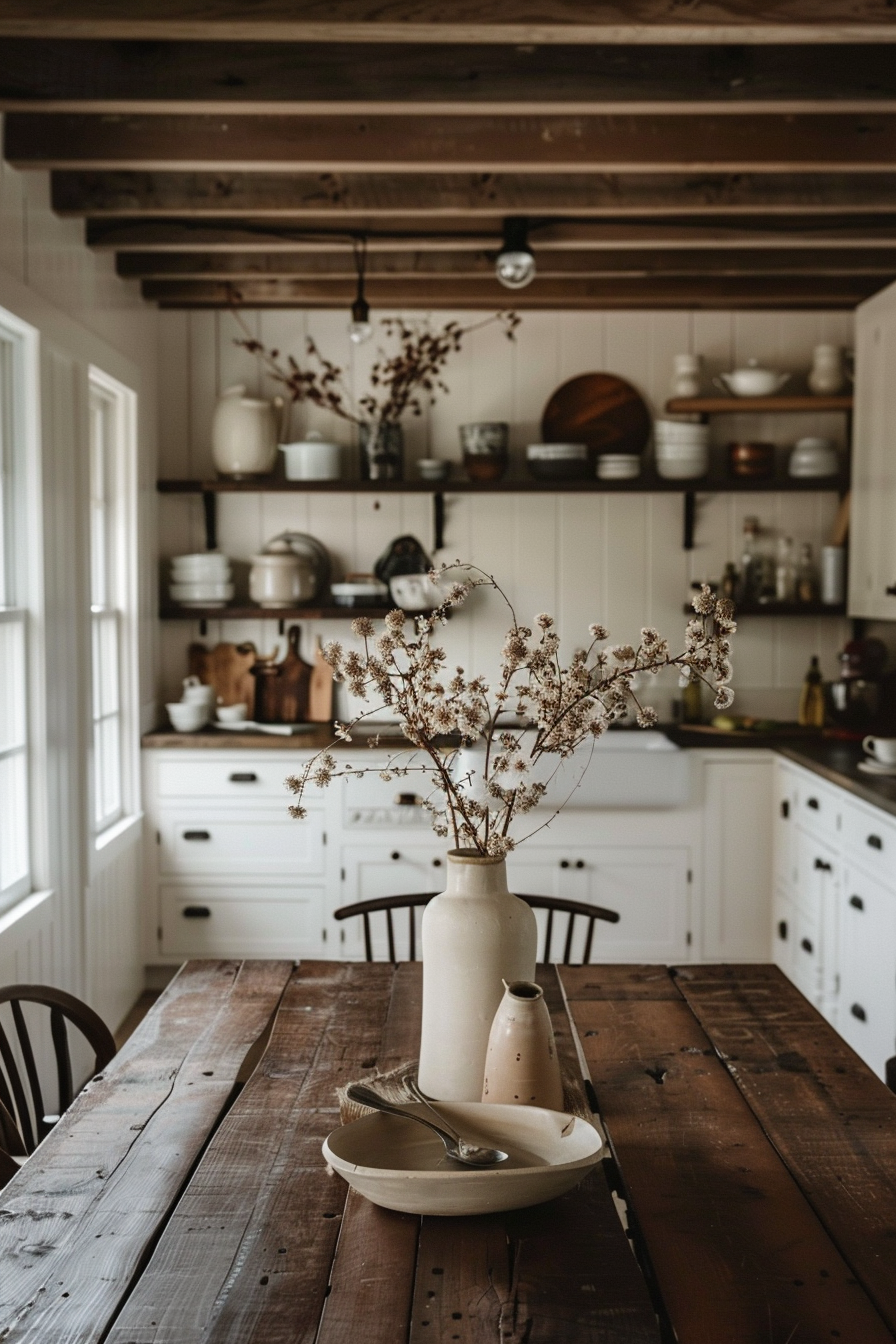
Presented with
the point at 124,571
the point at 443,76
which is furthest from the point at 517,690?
the point at 124,571

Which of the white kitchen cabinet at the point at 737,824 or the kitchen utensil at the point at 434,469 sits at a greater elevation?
the kitchen utensil at the point at 434,469

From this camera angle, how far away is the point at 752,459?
4.81 m

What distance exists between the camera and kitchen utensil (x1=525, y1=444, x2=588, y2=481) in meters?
4.72

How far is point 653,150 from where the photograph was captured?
307cm

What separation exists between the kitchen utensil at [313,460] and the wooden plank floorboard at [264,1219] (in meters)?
3.09

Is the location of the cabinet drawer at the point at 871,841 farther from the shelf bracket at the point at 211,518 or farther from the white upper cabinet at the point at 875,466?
the shelf bracket at the point at 211,518

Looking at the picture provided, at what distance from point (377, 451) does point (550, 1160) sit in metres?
3.67

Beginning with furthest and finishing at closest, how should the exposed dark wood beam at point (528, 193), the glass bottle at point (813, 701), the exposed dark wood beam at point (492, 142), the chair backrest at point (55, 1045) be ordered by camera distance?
the glass bottle at point (813, 701)
the exposed dark wood beam at point (528, 193)
the exposed dark wood beam at point (492, 142)
the chair backrest at point (55, 1045)

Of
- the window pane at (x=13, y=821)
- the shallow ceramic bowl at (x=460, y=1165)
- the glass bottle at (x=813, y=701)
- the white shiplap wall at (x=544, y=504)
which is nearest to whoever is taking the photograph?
the shallow ceramic bowl at (x=460, y=1165)

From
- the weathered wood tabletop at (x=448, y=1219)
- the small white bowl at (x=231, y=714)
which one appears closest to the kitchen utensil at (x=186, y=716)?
the small white bowl at (x=231, y=714)

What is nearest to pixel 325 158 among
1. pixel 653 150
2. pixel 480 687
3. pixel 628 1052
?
pixel 653 150

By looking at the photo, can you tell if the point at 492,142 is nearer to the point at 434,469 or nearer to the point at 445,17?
the point at 445,17

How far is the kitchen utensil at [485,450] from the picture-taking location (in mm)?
4723

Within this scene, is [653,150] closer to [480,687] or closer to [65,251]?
[65,251]
